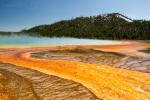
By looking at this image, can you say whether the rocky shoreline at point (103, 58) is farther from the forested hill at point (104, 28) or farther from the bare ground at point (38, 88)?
the forested hill at point (104, 28)

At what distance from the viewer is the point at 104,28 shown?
277 feet

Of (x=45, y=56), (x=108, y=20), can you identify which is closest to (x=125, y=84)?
(x=45, y=56)

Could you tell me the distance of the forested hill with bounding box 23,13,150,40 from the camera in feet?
232

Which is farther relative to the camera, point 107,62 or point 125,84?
point 107,62

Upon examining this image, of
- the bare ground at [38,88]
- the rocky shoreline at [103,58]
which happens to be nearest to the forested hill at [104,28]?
the rocky shoreline at [103,58]

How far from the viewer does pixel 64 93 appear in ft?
42.7

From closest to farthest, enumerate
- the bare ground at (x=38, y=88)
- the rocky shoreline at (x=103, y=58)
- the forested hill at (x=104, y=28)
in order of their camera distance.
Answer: the bare ground at (x=38, y=88) → the rocky shoreline at (x=103, y=58) → the forested hill at (x=104, y=28)

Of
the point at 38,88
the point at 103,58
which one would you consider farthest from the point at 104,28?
the point at 38,88

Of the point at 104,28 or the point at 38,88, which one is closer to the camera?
the point at 38,88

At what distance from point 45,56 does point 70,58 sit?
5.59ft

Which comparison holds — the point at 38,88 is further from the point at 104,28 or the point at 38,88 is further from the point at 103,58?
the point at 104,28

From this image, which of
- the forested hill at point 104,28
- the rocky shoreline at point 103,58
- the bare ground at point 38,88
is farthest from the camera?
the forested hill at point 104,28

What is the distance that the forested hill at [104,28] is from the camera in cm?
7062

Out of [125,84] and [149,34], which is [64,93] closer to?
[125,84]
